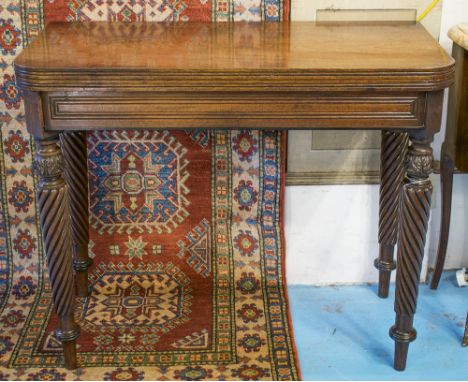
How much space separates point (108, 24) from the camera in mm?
2725

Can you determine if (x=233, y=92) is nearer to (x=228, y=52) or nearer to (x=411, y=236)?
(x=228, y=52)

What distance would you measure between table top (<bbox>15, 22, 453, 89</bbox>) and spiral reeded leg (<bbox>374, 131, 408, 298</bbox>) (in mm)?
409

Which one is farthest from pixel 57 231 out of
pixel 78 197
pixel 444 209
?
pixel 444 209

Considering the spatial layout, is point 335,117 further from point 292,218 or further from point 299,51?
point 292,218

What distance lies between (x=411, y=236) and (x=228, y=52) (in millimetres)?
816

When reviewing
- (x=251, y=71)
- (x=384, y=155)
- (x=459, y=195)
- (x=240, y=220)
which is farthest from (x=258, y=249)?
(x=251, y=71)

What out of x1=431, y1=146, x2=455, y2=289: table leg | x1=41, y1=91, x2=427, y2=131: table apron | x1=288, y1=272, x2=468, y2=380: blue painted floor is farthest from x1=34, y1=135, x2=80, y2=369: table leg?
x1=431, y1=146, x2=455, y2=289: table leg

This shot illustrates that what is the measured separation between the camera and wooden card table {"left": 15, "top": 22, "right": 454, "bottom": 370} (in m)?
2.16

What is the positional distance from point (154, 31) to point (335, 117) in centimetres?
76

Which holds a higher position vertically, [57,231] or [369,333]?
[57,231]

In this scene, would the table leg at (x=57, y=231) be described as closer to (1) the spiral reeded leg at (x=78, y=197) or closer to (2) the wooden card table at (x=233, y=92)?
(2) the wooden card table at (x=233, y=92)

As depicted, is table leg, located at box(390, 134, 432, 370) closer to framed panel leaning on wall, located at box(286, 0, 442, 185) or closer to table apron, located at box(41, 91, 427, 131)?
table apron, located at box(41, 91, 427, 131)

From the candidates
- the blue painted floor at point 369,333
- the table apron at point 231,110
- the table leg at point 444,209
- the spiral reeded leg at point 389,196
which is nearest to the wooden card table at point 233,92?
the table apron at point 231,110

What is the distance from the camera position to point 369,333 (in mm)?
2824
